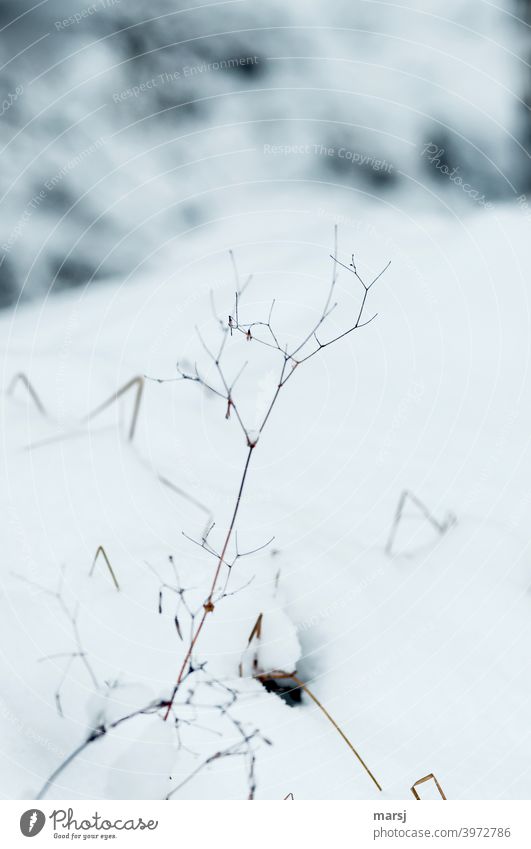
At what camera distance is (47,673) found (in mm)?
A: 714

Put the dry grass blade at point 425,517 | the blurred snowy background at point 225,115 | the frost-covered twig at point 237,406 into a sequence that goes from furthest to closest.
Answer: the blurred snowy background at point 225,115
the dry grass blade at point 425,517
the frost-covered twig at point 237,406

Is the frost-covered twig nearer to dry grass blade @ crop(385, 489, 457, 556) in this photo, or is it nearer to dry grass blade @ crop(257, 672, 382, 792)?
dry grass blade @ crop(257, 672, 382, 792)

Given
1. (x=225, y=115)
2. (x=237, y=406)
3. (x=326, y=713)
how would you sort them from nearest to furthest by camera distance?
(x=326, y=713) < (x=237, y=406) < (x=225, y=115)

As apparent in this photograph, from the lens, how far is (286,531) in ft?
3.22

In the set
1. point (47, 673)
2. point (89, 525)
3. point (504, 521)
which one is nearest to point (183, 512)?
point (89, 525)

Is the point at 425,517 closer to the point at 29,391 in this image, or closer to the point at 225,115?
the point at 29,391

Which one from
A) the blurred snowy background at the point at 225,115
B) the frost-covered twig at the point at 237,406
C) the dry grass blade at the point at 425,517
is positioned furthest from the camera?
the blurred snowy background at the point at 225,115

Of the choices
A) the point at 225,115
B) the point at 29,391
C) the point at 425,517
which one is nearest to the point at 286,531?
the point at 425,517

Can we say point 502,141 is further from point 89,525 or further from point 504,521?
point 89,525

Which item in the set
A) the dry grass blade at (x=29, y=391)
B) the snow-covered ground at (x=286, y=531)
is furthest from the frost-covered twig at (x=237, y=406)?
the dry grass blade at (x=29, y=391)

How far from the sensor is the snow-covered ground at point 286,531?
0.69 metres

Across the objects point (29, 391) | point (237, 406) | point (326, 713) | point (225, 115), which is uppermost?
point (225, 115)

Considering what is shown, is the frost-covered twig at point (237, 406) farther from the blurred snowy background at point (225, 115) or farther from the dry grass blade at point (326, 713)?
the blurred snowy background at point (225, 115)

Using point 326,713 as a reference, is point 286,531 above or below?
above
